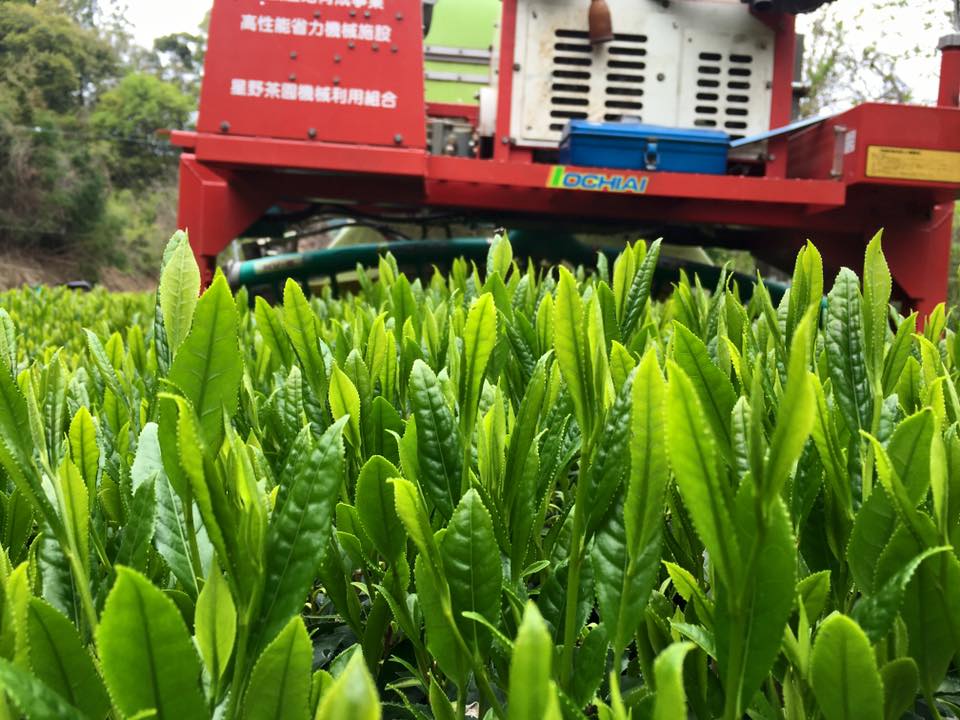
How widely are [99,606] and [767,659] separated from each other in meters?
Answer: 0.36

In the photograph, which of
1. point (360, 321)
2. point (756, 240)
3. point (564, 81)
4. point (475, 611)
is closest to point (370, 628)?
point (475, 611)

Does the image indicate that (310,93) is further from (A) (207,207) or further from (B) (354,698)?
(B) (354,698)

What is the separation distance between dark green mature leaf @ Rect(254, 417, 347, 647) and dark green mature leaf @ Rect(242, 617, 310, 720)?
51 mm

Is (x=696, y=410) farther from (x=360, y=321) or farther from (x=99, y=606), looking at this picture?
(x=360, y=321)

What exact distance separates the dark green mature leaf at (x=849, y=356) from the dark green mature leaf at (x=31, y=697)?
1.61 ft

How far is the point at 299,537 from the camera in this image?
403mm

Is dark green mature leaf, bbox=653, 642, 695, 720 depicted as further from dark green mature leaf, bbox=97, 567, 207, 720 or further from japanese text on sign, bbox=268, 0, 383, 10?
japanese text on sign, bbox=268, 0, 383, 10

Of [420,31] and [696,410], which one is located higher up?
[420,31]

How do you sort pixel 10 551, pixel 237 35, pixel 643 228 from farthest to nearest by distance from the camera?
pixel 643 228 → pixel 237 35 → pixel 10 551

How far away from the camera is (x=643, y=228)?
17.2 ft

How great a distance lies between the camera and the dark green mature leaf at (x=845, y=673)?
346 mm

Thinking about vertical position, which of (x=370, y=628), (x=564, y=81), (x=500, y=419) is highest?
(x=564, y=81)

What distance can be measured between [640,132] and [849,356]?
12.9 ft

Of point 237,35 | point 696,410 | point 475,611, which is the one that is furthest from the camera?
point 237,35
